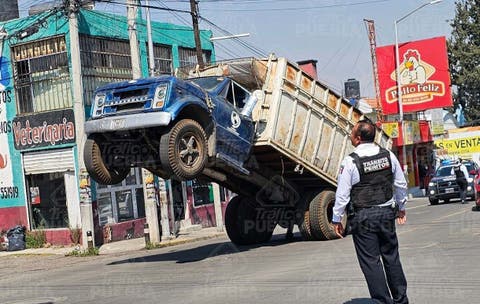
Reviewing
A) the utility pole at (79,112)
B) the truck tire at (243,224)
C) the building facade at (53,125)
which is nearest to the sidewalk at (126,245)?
the building facade at (53,125)

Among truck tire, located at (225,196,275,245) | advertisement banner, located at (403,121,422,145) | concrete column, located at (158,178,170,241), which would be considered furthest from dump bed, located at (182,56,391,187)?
advertisement banner, located at (403,121,422,145)

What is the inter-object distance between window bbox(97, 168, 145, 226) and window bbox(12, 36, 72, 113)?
3.03m

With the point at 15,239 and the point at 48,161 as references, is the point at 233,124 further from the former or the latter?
the point at 15,239

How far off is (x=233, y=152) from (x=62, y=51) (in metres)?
10.2

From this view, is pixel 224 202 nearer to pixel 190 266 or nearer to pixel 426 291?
pixel 190 266

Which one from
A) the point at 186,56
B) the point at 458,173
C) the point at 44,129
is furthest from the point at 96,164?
the point at 458,173

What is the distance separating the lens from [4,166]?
22.3 m

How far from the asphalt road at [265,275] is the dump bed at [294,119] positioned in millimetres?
1702

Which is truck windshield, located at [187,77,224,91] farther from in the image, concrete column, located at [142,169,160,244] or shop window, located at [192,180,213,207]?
shop window, located at [192,180,213,207]

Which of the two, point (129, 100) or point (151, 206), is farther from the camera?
point (151, 206)

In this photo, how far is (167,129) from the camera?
37.5 ft

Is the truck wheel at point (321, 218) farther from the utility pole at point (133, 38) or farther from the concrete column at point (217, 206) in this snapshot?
the concrete column at point (217, 206)

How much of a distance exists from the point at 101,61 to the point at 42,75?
6.16ft

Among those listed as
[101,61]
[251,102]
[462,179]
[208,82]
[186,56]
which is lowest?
[462,179]
